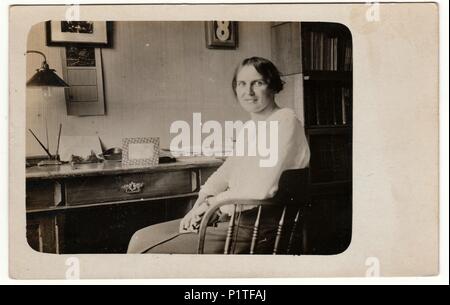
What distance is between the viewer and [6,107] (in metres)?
1.44

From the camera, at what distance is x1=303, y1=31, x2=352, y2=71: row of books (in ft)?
4.91

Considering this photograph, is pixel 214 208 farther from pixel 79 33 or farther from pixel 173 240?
pixel 79 33

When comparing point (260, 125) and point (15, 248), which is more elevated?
point (260, 125)

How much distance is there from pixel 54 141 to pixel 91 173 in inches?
5.9

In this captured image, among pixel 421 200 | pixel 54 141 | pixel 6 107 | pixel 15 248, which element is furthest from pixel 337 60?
pixel 15 248

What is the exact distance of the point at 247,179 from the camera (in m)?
1.48

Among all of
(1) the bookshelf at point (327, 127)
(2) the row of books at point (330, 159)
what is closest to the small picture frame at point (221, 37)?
(1) the bookshelf at point (327, 127)

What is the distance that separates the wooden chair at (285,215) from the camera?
1.46m

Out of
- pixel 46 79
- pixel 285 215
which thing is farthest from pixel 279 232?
pixel 46 79

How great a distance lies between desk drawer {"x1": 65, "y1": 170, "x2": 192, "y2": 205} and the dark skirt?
4.2 inches

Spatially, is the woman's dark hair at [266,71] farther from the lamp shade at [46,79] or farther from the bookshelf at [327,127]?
the lamp shade at [46,79]

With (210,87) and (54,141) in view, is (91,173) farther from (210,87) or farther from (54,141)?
(210,87)

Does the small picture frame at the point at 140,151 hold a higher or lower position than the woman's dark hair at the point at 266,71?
lower

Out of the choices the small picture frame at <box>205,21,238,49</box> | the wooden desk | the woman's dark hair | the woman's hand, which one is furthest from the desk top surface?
the small picture frame at <box>205,21,238,49</box>
